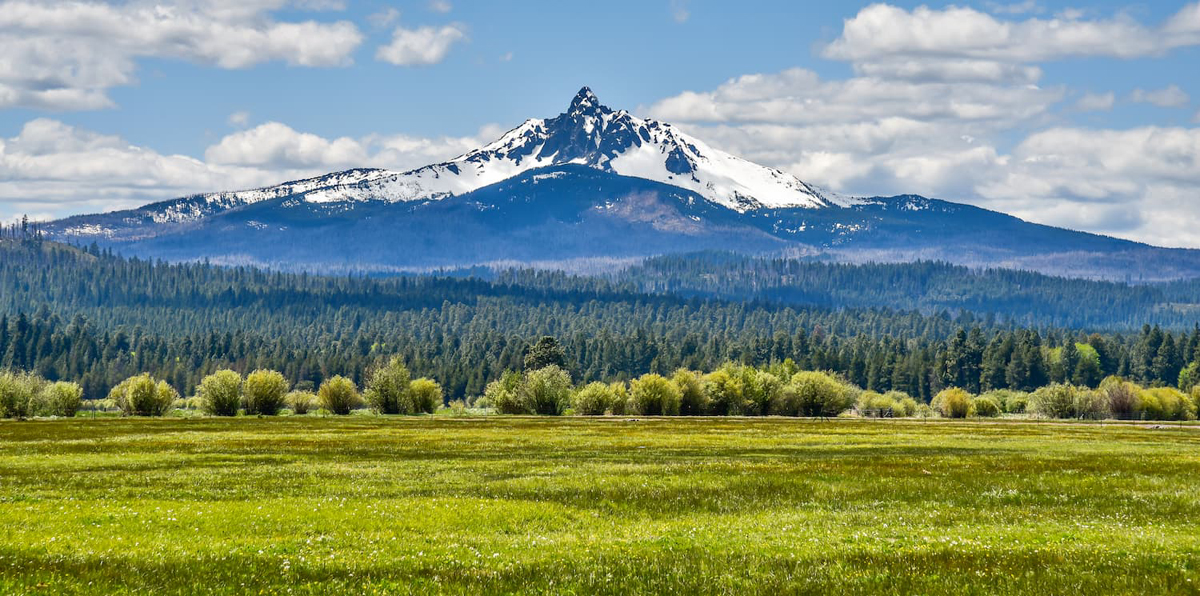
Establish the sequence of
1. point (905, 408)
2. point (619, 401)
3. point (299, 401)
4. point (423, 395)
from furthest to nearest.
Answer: point (905, 408), point (423, 395), point (299, 401), point (619, 401)

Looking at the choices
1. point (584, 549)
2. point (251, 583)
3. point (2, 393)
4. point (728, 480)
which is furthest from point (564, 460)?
point (2, 393)

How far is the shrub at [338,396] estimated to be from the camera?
153500 mm

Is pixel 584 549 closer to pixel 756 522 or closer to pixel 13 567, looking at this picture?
pixel 756 522

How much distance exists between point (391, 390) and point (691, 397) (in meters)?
43.6

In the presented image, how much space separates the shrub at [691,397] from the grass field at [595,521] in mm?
86163

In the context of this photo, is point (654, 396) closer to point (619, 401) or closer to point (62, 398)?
point (619, 401)

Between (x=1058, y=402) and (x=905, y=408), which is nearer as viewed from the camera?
(x=1058, y=402)

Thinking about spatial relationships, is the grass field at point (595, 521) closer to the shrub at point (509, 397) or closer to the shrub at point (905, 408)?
the shrub at point (509, 397)

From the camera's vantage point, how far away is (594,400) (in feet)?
495

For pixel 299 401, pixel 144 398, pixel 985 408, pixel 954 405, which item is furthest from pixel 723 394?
pixel 144 398

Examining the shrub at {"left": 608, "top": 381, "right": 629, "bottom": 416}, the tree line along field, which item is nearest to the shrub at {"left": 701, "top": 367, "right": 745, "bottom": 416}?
the tree line along field

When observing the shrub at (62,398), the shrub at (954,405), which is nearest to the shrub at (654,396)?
the shrub at (954,405)

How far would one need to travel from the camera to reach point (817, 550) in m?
28.2

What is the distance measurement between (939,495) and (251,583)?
1101 inches
